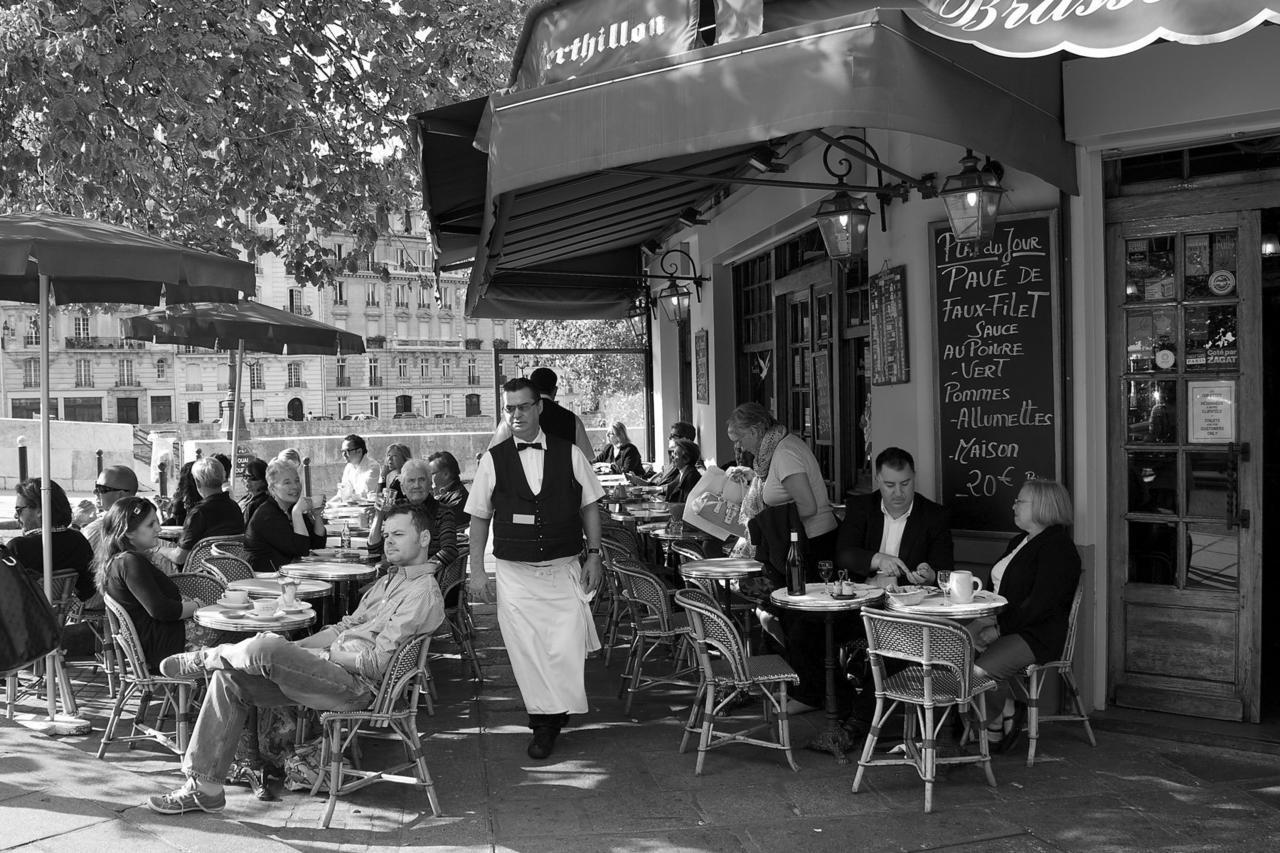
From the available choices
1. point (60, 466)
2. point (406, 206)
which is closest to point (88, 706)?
point (406, 206)

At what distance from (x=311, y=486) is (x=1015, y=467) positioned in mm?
14465

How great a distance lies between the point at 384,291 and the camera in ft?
270

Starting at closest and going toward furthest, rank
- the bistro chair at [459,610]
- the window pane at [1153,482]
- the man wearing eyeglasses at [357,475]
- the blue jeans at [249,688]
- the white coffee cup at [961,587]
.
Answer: the blue jeans at [249,688] < the white coffee cup at [961,587] < the window pane at [1153,482] < the bistro chair at [459,610] < the man wearing eyeglasses at [357,475]

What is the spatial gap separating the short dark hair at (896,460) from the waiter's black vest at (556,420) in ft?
6.98

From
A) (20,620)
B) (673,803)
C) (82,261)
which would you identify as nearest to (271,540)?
(82,261)

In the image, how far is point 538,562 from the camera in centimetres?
522

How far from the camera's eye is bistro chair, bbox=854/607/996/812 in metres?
4.35

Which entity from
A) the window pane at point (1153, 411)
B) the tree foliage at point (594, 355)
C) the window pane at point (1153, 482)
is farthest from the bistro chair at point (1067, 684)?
the tree foliage at point (594, 355)

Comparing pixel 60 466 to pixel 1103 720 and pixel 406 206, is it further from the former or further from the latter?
pixel 1103 720

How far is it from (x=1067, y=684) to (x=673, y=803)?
2.02 meters

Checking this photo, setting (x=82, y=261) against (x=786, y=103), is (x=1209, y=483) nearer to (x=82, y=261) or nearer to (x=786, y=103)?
(x=786, y=103)

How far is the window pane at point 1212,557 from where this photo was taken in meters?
5.30

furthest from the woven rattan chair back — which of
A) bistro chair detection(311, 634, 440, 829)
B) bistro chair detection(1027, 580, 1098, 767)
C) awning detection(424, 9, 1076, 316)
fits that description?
bistro chair detection(1027, 580, 1098, 767)

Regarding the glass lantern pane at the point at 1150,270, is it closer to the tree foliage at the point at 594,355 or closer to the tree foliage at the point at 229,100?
the tree foliage at the point at 229,100
